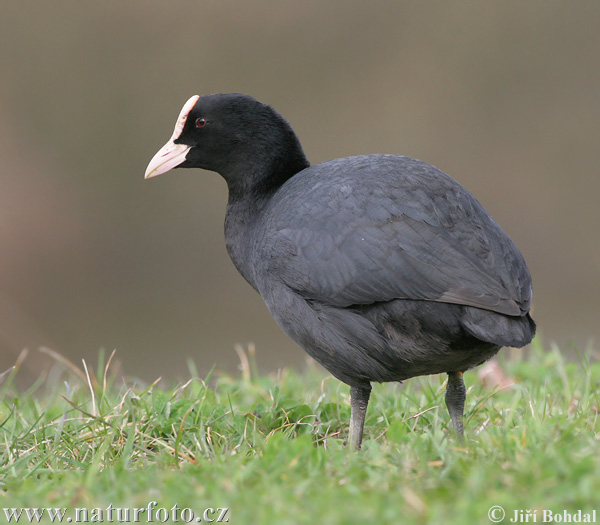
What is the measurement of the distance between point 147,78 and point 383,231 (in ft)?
26.8

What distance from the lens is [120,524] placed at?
2486 mm

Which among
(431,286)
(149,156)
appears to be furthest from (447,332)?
(149,156)

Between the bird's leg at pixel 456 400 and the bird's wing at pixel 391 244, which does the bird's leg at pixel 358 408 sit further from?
the bird's wing at pixel 391 244

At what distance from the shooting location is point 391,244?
11.2 feet

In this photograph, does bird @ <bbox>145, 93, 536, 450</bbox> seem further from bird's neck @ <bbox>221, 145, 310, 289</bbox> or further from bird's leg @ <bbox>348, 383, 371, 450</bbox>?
bird's neck @ <bbox>221, 145, 310, 289</bbox>

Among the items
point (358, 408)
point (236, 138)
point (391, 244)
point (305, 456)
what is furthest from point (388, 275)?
point (236, 138)

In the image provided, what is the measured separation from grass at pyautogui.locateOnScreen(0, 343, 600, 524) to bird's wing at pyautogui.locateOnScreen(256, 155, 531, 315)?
50 cm

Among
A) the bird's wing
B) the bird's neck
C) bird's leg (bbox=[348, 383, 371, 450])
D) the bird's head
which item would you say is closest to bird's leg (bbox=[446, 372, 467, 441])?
bird's leg (bbox=[348, 383, 371, 450])

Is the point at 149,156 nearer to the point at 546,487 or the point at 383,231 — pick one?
the point at 383,231

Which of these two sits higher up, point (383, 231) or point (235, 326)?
point (383, 231)

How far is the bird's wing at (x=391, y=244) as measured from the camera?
332 centimetres

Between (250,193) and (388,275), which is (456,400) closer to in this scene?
(388,275)

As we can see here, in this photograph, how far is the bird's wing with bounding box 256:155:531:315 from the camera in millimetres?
3320

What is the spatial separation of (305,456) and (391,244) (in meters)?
0.91
